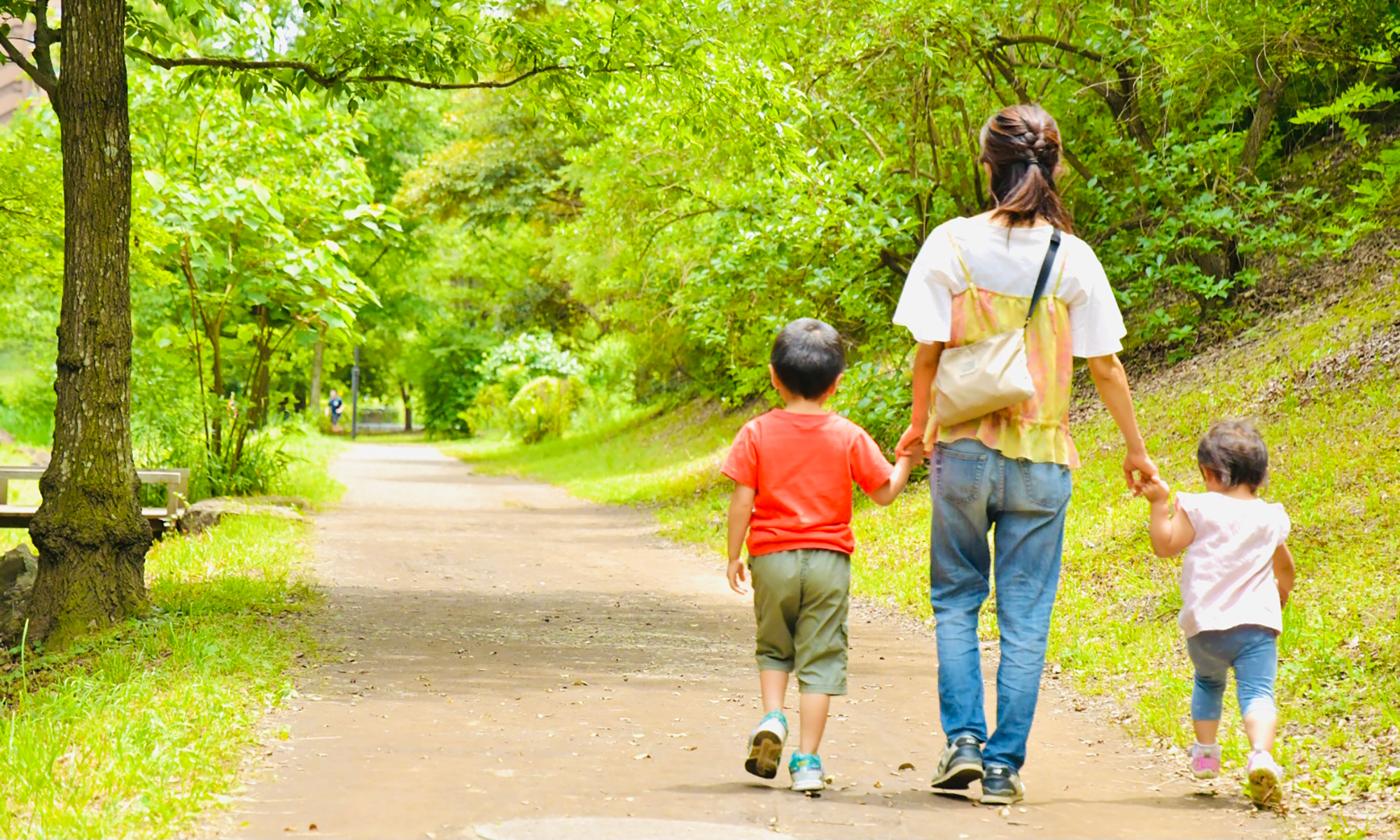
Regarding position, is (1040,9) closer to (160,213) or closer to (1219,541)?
(160,213)

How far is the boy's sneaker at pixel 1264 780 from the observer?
173 inches

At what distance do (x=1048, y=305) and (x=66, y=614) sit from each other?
571 centimetres

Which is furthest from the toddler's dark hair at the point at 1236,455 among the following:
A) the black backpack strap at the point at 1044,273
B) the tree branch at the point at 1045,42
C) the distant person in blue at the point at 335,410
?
the distant person in blue at the point at 335,410

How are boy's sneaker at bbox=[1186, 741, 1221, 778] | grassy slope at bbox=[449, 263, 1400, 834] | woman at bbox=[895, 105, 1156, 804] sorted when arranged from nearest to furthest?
woman at bbox=[895, 105, 1156, 804], boy's sneaker at bbox=[1186, 741, 1221, 778], grassy slope at bbox=[449, 263, 1400, 834]

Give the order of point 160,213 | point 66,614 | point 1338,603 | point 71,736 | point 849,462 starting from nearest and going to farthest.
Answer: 1. point 849,462
2. point 71,736
3. point 1338,603
4. point 66,614
5. point 160,213

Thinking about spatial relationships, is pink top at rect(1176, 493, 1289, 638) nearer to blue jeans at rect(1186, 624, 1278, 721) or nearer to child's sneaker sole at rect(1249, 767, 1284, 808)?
blue jeans at rect(1186, 624, 1278, 721)

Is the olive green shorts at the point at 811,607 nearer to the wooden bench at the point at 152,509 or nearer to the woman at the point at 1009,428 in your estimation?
the woman at the point at 1009,428

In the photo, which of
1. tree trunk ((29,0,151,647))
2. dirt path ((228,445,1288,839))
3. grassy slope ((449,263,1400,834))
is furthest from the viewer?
tree trunk ((29,0,151,647))

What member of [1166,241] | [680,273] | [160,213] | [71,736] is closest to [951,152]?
[1166,241]

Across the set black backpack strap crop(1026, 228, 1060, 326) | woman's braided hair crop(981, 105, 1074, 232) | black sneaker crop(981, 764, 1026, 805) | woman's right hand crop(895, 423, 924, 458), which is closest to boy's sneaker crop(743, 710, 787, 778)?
black sneaker crop(981, 764, 1026, 805)

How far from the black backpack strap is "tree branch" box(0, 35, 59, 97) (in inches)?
233

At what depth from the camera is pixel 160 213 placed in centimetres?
1193

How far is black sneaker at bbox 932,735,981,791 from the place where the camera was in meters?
4.46

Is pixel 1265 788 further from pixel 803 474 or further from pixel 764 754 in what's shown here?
pixel 803 474
